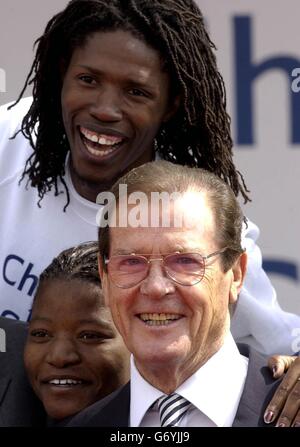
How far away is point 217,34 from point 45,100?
0.79 metres

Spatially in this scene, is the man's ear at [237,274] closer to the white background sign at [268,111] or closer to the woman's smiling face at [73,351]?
the woman's smiling face at [73,351]

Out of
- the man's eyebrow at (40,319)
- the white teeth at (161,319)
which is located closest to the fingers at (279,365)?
the white teeth at (161,319)

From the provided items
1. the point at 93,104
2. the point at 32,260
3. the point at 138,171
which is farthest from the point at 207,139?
the point at 138,171

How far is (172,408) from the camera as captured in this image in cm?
217

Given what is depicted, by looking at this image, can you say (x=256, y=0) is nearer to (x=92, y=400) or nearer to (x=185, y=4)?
(x=185, y=4)

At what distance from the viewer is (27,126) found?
3.07 metres

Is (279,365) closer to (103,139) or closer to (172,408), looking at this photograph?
(172,408)

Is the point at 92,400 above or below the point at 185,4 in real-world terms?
below

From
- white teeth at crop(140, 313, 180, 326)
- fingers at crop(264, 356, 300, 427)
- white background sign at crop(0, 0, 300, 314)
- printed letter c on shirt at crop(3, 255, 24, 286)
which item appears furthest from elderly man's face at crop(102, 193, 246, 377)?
white background sign at crop(0, 0, 300, 314)

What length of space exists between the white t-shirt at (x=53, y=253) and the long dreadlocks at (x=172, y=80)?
0.05 m

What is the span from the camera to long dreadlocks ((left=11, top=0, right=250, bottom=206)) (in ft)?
9.32

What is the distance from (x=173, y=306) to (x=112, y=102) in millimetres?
803

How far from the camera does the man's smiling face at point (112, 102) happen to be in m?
2.81

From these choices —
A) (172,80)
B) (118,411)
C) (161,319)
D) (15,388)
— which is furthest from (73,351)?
(172,80)
